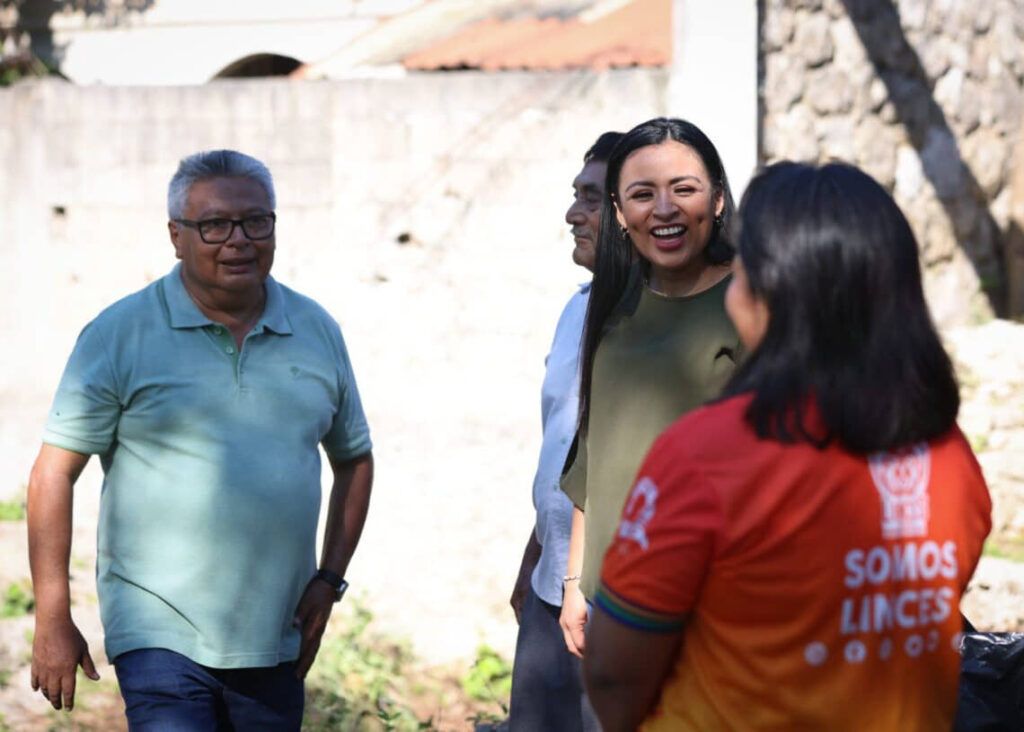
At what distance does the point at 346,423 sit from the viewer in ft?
12.5

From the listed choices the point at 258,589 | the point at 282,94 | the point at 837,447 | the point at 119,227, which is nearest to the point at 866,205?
the point at 837,447

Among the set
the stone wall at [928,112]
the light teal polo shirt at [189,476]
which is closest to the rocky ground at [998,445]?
the stone wall at [928,112]

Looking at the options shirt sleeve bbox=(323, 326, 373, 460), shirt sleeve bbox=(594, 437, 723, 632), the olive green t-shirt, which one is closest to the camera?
shirt sleeve bbox=(594, 437, 723, 632)

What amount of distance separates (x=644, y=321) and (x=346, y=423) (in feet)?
3.56

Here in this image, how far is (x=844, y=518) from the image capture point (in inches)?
74.0

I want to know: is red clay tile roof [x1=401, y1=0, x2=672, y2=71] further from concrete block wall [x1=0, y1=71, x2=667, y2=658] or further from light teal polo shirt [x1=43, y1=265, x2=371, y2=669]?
light teal polo shirt [x1=43, y1=265, x2=371, y2=669]

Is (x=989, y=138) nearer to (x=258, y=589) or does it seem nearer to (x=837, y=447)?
(x=258, y=589)

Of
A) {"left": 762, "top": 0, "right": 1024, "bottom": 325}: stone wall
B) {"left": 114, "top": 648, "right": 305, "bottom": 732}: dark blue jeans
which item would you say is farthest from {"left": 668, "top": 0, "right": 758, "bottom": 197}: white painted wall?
{"left": 114, "top": 648, "right": 305, "bottom": 732}: dark blue jeans

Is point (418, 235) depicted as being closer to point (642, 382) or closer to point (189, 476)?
point (189, 476)

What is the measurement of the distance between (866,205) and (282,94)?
6.10 metres

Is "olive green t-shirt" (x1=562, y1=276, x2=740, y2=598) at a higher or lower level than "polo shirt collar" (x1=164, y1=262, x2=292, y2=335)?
lower

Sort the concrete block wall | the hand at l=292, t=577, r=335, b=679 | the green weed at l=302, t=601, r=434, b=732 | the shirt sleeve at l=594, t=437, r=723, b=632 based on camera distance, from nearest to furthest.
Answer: the shirt sleeve at l=594, t=437, r=723, b=632
the hand at l=292, t=577, r=335, b=679
the green weed at l=302, t=601, r=434, b=732
the concrete block wall

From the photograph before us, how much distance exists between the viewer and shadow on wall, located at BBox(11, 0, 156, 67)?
11758 mm

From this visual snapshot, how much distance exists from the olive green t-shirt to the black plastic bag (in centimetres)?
97
